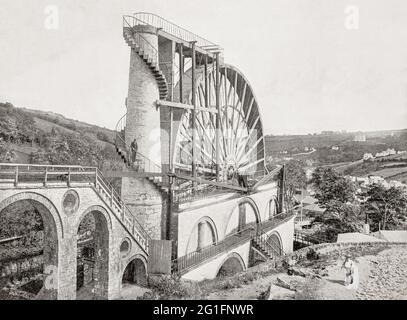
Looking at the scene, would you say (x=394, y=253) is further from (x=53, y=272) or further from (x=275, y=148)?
(x=275, y=148)

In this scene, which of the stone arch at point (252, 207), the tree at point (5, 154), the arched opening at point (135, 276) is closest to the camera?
the arched opening at point (135, 276)

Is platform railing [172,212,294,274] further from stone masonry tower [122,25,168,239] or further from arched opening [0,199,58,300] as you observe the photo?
arched opening [0,199,58,300]

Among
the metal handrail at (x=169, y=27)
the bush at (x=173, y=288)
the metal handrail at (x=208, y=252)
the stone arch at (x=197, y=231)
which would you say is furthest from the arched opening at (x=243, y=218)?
the metal handrail at (x=169, y=27)

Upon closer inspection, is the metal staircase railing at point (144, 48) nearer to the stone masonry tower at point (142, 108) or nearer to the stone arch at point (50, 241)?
the stone masonry tower at point (142, 108)

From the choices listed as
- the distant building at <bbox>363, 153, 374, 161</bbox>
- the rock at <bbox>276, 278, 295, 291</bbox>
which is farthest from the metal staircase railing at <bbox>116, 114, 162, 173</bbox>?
the distant building at <bbox>363, 153, 374, 161</bbox>

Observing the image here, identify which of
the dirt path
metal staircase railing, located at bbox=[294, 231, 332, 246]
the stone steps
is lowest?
metal staircase railing, located at bbox=[294, 231, 332, 246]
